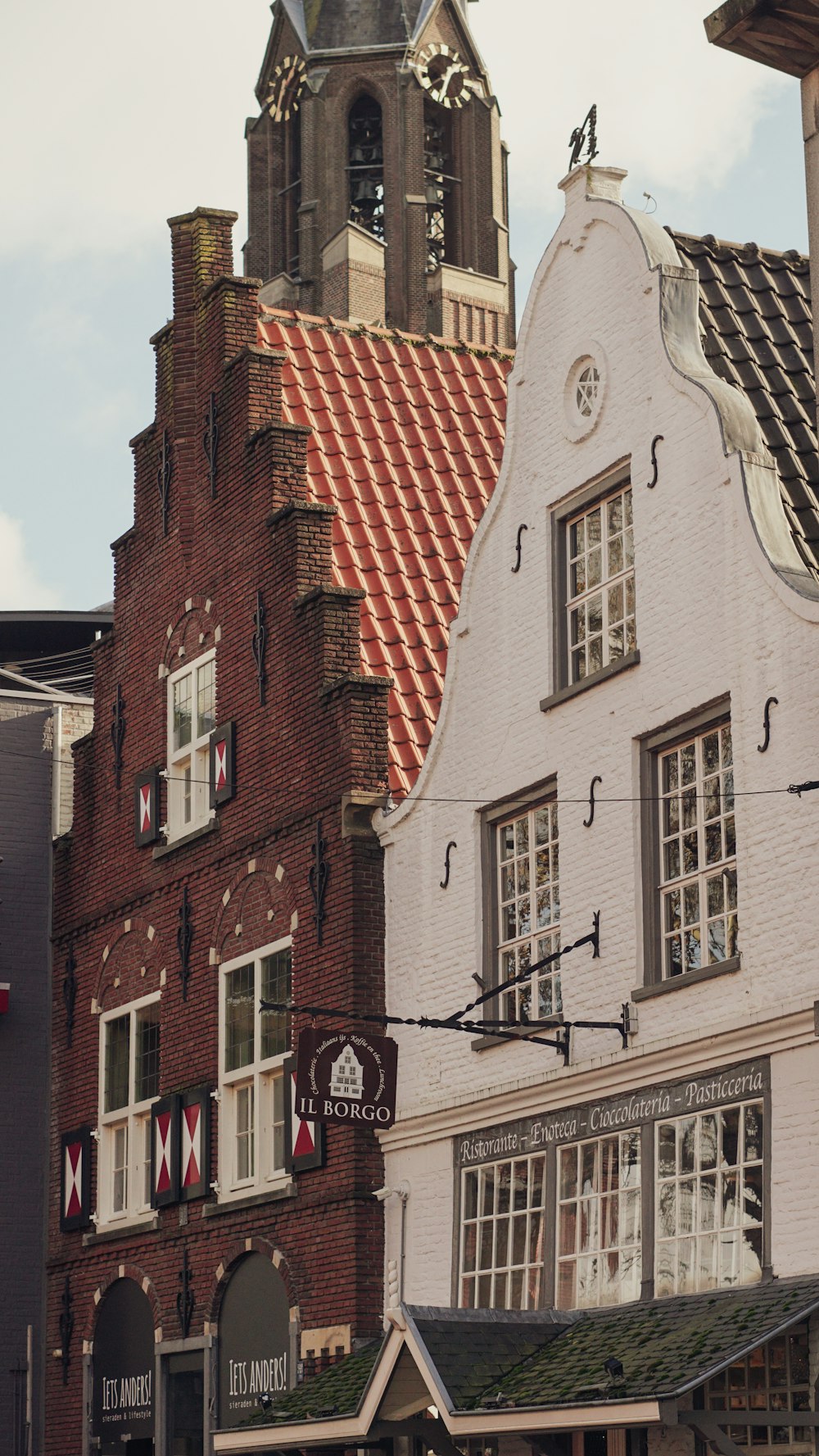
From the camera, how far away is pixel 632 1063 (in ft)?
55.9

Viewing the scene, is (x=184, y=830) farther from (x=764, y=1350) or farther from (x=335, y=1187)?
(x=764, y=1350)

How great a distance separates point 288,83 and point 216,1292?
57.6 metres

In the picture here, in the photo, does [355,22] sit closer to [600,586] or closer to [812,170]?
[600,586]

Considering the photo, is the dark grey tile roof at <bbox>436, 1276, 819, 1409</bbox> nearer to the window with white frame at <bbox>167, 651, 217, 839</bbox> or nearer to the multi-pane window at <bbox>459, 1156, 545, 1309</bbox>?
the multi-pane window at <bbox>459, 1156, 545, 1309</bbox>

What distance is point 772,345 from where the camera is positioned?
18844 millimetres

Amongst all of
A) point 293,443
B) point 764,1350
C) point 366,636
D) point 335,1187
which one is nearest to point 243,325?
point 293,443

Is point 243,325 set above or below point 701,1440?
above

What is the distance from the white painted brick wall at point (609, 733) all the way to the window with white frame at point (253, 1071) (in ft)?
5.43

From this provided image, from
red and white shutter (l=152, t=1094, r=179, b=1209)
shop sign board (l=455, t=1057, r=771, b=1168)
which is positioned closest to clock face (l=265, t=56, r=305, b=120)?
red and white shutter (l=152, t=1094, r=179, b=1209)

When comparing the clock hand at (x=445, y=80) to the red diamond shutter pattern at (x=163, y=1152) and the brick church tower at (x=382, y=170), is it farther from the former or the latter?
the red diamond shutter pattern at (x=163, y=1152)

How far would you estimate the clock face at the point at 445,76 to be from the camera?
7275 cm

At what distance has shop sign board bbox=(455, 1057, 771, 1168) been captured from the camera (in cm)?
1594

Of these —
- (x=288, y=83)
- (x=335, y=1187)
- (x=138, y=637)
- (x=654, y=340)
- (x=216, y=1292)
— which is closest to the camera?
(x=654, y=340)

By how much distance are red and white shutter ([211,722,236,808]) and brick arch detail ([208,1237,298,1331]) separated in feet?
13.9
